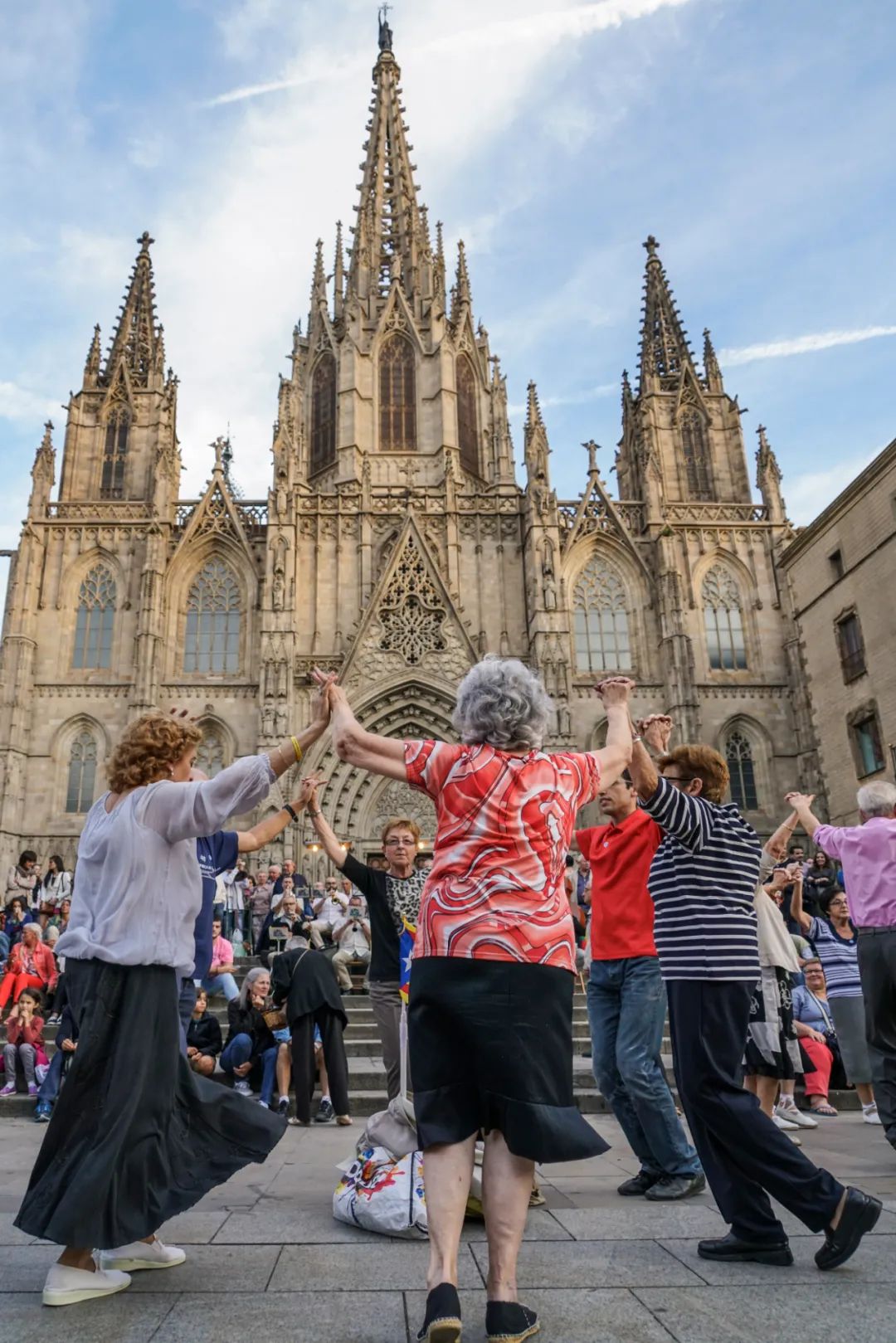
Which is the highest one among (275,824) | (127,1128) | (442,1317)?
(275,824)

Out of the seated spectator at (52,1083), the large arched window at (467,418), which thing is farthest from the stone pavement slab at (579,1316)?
the large arched window at (467,418)

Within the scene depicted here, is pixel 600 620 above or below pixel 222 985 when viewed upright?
above

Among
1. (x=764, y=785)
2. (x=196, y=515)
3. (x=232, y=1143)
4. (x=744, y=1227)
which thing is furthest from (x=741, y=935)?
(x=196, y=515)

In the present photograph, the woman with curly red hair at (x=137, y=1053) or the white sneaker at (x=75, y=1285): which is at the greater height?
the woman with curly red hair at (x=137, y=1053)

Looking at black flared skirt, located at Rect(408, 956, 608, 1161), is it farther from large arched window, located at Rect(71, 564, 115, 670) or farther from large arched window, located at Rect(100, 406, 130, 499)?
large arched window, located at Rect(100, 406, 130, 499)

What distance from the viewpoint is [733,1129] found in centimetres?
336

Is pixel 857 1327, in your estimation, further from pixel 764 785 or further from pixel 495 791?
pixel 764 785

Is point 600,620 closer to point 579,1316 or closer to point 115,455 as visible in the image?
point 115,455

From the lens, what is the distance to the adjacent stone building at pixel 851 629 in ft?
71.5

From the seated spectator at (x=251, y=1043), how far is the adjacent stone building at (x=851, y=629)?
57.3ft

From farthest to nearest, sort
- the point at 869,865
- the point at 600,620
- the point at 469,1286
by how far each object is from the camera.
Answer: the point at 600,620, the point at 869,865, the point at 469,1286

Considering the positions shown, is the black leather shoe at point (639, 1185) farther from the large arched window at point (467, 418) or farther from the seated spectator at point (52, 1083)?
the large arched window at point (467, 418)

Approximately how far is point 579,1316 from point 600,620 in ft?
89.3

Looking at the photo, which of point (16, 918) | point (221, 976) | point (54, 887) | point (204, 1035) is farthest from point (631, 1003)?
point (54, 887)
